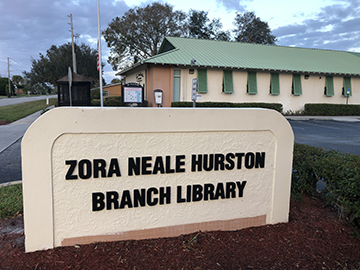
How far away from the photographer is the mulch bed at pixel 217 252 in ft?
9.07

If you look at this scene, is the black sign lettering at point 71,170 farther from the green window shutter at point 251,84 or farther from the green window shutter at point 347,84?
the green window shutter at point 347,84

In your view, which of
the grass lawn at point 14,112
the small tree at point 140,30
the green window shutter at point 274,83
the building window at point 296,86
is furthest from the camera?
the small tree at point 140,30

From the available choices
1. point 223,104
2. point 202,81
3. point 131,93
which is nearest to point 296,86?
point 223,104

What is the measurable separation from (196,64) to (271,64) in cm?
676

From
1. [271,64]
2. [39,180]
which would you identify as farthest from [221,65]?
[39,180]

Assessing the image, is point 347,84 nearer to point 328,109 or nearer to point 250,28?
point 328,109

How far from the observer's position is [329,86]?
2381 centimetres

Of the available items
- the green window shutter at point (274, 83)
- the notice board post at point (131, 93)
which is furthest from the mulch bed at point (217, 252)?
the green window shutter at point (274, 83)

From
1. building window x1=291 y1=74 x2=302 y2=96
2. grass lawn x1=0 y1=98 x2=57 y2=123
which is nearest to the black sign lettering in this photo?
grass lawn x1=0 y1=98 x2=57 y2=123

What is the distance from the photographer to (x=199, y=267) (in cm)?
274

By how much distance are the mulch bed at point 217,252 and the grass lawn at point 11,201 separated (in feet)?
1.30

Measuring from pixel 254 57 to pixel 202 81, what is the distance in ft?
19.4

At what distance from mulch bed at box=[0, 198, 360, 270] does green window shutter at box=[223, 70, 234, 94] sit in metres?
18.2

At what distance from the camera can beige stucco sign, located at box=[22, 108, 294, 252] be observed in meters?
2.90
